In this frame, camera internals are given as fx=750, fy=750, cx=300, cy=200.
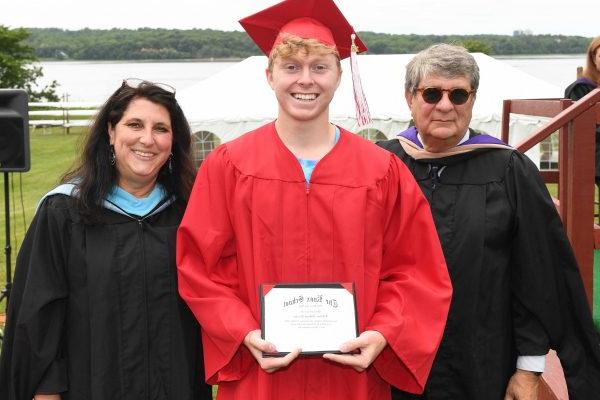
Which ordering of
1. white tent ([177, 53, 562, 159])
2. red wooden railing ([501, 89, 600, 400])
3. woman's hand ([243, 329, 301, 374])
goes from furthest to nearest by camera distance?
white tent ([177, 53, 562, 159]), red wooden railing ([501, 89, 600, 400]), woman's hand ([243, 329, 301, 374])

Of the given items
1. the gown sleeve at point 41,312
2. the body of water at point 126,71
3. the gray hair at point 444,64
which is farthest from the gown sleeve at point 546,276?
the body of water at point 126,71

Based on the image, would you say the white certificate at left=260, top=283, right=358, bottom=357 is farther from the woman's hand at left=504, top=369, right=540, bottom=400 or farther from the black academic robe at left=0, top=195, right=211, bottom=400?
the woman's hand at left=504, top=369, right=540, bottom=400

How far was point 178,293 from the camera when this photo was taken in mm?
2588

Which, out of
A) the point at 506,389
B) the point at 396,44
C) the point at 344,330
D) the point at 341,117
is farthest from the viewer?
the point at 396,44

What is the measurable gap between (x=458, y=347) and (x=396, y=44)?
1238 inches

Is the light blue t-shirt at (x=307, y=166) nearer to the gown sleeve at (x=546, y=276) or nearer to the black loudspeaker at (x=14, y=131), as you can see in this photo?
the gown sleeve at (x=546, y=276)

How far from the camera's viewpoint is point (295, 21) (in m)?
2.48

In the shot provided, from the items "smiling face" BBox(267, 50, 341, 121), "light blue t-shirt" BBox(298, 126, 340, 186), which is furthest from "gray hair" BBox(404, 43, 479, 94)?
"light blue t-shirt" BBox(298, 126, 340, 186)

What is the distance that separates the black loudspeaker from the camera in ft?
16.3

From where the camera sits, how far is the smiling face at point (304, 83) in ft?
7.47

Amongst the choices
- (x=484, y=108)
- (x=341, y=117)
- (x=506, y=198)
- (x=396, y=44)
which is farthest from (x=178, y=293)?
(x=396, y=44)

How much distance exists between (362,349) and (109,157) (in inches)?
46.2

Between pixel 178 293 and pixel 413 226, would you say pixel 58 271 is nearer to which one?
pixel 178 293

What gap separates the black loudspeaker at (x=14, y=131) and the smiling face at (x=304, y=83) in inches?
125
